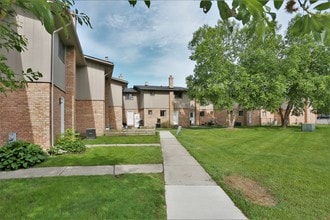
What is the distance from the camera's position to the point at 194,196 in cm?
503

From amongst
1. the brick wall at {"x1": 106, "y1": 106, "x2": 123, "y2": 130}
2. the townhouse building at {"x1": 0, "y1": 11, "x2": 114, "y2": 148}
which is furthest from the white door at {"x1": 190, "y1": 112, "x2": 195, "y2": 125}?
the townhouse building at {"x1": 0, "y1": 11, "x2": 114, "y2": 148}

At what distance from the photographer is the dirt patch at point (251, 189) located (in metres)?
4.80

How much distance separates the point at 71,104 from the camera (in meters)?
14.1

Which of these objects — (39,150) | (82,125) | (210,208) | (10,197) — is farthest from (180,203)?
(82,125)

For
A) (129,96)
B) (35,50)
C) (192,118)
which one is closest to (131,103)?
(129,96)

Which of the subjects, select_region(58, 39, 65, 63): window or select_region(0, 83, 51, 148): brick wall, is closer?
select_region(0, 83, 51, 148): brick wall

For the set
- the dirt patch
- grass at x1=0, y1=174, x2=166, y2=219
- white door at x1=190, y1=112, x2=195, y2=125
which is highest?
white door at x1=190, y1=112, x2=195, y2=125

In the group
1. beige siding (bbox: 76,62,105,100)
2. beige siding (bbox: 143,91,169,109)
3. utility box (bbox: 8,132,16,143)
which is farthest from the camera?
beige siding (bbox: 143,91,169,109)

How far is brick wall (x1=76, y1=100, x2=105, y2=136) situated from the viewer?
724 inches

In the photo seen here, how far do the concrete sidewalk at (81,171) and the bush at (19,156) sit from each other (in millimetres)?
327

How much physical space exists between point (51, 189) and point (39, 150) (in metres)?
3.71

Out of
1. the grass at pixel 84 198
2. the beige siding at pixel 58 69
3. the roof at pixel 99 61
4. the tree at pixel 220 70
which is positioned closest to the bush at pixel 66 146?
the beige siding at pixel 58 69

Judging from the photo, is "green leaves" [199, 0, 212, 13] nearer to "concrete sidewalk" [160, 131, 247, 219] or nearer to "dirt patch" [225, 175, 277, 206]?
"concrete sidewalk" [160, 131, 247, 219]

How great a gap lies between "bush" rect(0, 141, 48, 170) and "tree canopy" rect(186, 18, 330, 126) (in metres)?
18.1
